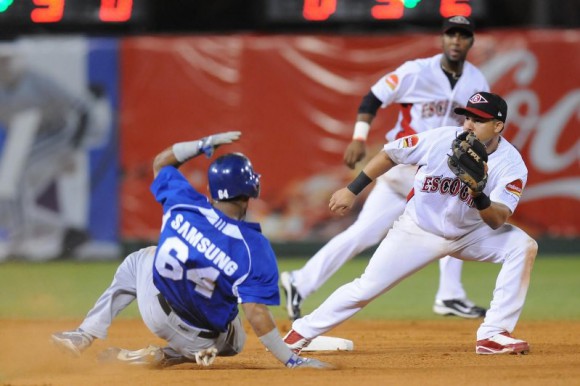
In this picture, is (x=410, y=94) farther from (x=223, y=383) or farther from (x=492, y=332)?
(x=223, y=383)

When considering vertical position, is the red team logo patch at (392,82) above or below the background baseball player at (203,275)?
above

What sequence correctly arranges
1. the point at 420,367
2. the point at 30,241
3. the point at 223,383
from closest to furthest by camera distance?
the point at 223,383
the point at 420,367
the point at 30,241

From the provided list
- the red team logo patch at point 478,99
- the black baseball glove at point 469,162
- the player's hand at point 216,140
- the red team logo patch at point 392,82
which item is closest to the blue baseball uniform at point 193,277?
the player's hand at point 216,140

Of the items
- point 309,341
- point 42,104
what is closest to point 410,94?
point 309,341

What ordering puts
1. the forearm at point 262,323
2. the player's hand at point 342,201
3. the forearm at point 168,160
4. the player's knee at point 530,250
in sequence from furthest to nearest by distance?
1. the player's knee at point 530,250
2. the player's hand at point 342,201
3. the forearm at point 168,160
4. the forearm at point 262,323

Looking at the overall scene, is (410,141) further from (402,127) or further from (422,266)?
(402,127)

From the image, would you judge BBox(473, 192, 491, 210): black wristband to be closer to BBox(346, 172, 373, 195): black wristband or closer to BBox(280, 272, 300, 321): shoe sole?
BBox(346, 172, 373, 195): black wristband

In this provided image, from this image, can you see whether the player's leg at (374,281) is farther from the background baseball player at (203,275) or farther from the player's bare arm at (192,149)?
the player's bare arm at (192,149)
